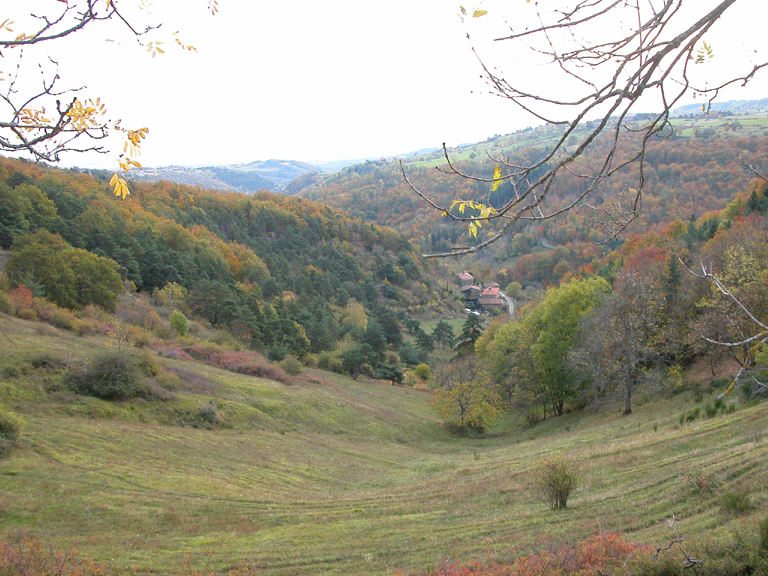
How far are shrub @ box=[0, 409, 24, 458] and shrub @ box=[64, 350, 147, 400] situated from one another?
5.12 m

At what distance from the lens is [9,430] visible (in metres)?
11.7

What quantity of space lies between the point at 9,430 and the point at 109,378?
593 cm

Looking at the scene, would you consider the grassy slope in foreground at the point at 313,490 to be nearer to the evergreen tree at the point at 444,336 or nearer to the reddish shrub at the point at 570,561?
the reddish shrub at the point at 570,561

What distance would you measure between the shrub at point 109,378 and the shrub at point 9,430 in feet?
16.8

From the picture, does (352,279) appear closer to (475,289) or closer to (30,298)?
(475,289)

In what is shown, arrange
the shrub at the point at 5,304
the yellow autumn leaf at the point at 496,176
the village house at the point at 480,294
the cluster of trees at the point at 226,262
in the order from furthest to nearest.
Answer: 1. the village house at the point at 480,294
2. the cluster of trees at the point at 226,262
3. the shrub at the point at 5,304
4. the yellow autumn leaf at the point at 496,176

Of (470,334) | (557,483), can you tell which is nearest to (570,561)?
(557,483)

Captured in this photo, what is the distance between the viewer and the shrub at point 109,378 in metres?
17.1

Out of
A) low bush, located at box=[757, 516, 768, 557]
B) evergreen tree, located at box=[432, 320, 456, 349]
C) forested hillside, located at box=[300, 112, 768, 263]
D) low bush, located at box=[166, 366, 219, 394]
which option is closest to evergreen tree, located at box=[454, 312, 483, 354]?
evergreen tree, located at box=[432, 320, 456, 349]

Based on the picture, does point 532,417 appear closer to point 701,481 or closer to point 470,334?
point 470,334

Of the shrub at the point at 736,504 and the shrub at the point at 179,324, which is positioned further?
the shrub at the point at 179,324

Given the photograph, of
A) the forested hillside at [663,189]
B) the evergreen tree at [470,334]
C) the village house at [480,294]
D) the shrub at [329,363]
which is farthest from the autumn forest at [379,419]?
the village house at [480,294]

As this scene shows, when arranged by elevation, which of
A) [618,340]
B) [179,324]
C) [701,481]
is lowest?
[618,340]

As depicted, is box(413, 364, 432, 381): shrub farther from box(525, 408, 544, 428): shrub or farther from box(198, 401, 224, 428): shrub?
box(198, 401, 224, 428): shrub
